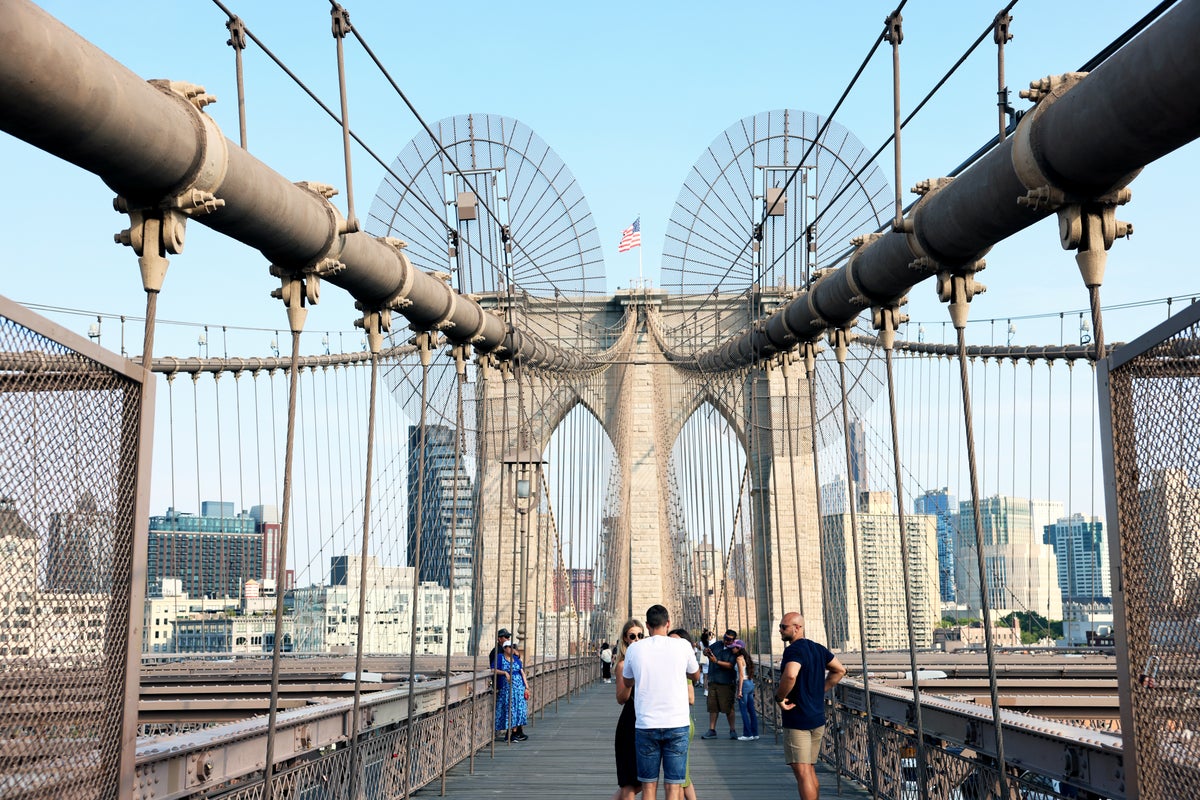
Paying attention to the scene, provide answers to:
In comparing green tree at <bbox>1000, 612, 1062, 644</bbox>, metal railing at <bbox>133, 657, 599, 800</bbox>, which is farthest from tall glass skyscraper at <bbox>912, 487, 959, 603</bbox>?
metal railing at <bbox>133, 657, 599, 800</bbox>

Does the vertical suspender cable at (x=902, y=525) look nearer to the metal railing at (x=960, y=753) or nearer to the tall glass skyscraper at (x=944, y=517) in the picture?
the metal railing at (x=960, y=753)

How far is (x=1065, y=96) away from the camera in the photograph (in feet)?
17.1

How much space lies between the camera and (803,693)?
26.8 ft

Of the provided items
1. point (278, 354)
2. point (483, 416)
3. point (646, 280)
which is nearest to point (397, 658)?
point (278, 354)

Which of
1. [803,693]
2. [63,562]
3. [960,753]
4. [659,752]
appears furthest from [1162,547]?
[960,753]

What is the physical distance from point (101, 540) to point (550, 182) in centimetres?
2774

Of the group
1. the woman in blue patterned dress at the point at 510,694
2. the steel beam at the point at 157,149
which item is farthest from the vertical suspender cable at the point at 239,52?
the woman in blue patterned dress at the point at 510,694

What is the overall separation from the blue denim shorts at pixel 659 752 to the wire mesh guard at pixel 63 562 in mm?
2976

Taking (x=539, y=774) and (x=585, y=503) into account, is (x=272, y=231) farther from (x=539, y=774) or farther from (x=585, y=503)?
(x=585, y=503)

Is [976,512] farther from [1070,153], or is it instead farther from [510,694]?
[510,694]

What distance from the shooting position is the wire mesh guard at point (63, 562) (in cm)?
451

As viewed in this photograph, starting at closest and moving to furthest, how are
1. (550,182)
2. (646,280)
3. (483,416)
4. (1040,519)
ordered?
(483,416) → (550,182) → (646,280) → (1040,519)

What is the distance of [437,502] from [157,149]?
38.9 meters

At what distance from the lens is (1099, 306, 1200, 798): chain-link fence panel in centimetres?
486
